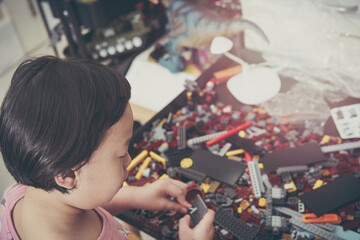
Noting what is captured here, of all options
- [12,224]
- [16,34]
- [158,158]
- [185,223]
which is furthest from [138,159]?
[16,34]

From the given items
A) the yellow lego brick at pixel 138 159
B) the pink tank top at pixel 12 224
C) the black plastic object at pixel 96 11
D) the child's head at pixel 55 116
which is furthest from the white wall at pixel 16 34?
the child's head at pixel 55 116

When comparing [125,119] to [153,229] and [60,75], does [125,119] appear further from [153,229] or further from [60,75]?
[153,229]

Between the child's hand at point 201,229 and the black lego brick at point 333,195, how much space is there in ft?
0.80

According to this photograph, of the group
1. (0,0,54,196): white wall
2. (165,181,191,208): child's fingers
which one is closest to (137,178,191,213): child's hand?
(165,181,191,208): child's fingers

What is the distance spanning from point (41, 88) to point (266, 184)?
2.09ft

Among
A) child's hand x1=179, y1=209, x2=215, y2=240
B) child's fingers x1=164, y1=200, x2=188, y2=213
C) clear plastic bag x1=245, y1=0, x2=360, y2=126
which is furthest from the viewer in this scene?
clear plastic bag x1=245, y1=0, x2=360, y2=126

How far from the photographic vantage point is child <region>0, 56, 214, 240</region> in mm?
531

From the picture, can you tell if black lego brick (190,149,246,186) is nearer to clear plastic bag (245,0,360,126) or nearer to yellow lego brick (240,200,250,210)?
yellow lego brick (240,200,250,210)

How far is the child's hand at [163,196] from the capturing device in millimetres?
915

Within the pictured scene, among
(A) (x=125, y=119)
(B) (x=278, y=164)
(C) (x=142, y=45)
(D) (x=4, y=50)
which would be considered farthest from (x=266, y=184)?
(D) (x=4, y=50)

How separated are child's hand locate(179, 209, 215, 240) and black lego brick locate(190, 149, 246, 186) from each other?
0.43ft

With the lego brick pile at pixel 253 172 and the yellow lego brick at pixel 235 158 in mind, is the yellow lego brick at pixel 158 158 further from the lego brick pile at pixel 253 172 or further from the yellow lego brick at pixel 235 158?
the yellow lego brick at pixel 235 158

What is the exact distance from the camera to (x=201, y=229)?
2.66 feet

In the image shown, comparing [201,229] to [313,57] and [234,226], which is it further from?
[313,57]
